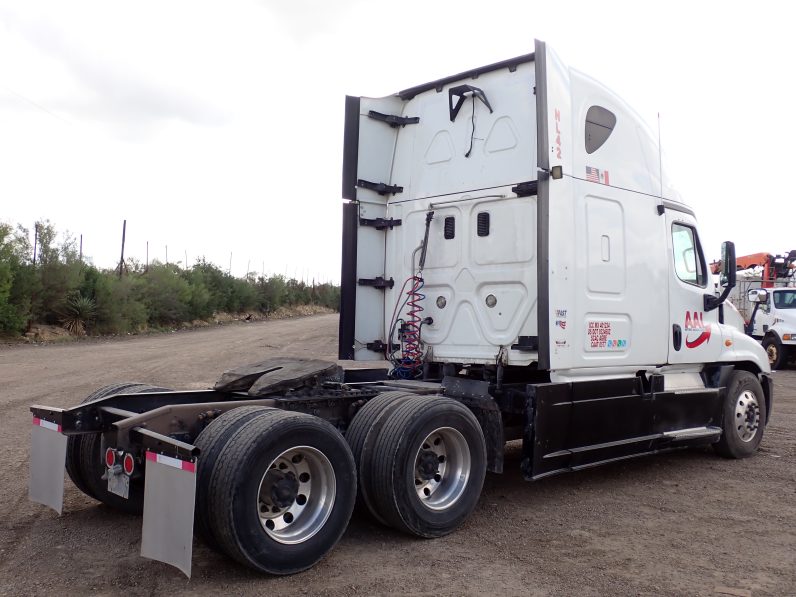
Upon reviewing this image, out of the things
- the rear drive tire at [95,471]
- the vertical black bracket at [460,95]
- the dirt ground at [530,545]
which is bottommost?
the dirt ground at [530,545]

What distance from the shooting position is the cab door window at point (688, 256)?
7.20 m

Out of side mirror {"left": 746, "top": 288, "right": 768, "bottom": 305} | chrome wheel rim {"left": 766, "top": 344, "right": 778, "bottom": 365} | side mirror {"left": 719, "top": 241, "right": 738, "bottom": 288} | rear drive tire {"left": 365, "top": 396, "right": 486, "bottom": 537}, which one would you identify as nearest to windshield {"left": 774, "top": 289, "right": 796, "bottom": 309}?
chrome wheel rim {"left": 766, "top": 344, "right": 778, "bottom": 365}

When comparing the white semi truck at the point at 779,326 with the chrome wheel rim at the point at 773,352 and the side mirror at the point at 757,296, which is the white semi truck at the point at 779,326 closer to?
the chrome wheel rim at the point at 773,352

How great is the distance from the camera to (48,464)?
459cm

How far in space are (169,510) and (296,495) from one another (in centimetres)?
84

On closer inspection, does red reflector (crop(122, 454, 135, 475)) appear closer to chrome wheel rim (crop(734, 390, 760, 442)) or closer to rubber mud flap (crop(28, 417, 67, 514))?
rubber mud flap (crop(28, 417, 67, 514))

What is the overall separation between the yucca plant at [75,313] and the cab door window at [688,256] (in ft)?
71.3

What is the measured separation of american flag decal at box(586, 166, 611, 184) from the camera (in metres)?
6.21

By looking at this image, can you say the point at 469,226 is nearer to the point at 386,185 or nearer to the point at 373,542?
the point at 386,185

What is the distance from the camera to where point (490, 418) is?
571cm

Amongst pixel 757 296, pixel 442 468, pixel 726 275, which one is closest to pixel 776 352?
pixel 757 296

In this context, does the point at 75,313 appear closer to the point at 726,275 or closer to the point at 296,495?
the point at 726,275

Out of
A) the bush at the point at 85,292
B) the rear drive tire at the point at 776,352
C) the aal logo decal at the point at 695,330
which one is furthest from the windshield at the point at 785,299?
the bush at the point at 85,292

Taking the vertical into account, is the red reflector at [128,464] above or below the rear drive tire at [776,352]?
→ below
